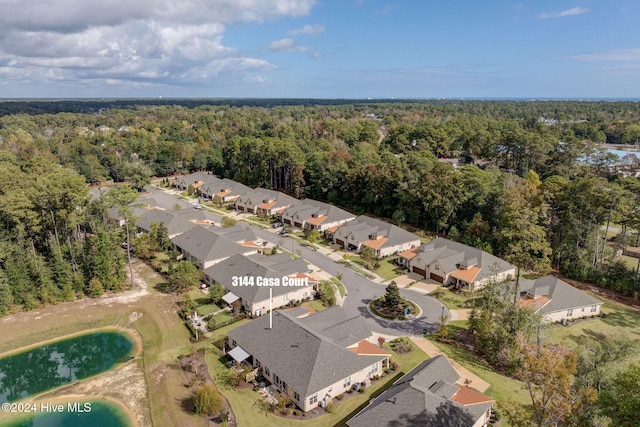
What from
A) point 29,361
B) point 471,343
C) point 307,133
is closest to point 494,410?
point 471,343

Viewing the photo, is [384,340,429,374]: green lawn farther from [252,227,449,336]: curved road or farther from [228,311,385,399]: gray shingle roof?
[252,227,449,336]: curved road

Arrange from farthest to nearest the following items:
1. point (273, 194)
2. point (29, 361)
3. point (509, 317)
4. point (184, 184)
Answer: point (184, 184), point (273, 194), point (29, 361), point (509, 317)

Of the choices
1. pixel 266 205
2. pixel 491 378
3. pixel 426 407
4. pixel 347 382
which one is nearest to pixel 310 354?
pixel 347 382

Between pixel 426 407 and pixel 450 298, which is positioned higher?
pixel 426 407

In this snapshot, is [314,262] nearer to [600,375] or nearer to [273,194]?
[273,194]

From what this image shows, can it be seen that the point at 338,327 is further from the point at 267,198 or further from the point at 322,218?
the point at 267,198

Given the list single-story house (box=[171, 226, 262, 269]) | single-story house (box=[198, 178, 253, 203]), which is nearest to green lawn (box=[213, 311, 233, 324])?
single-story house (box=[171, 226, 262, 269])
